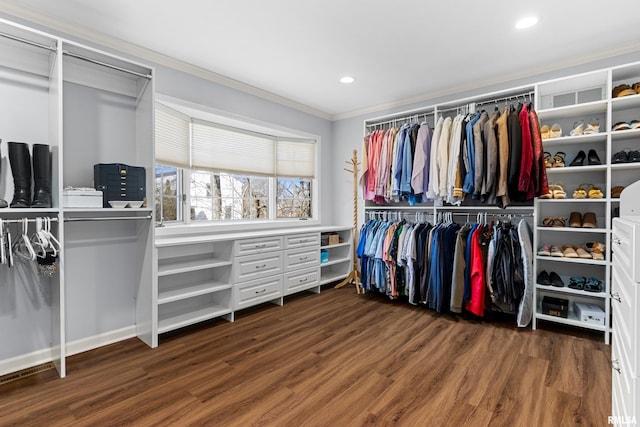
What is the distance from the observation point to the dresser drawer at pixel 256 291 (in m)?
3.12

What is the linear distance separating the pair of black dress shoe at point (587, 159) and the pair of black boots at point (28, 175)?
4.28 metres

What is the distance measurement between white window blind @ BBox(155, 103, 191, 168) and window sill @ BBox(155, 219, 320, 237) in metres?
0.65

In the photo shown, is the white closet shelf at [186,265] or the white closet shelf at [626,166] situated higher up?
the white closet shelf at [626,166]

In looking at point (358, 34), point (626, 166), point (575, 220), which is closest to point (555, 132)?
point (626, 166)

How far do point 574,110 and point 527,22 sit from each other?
3.43 feet

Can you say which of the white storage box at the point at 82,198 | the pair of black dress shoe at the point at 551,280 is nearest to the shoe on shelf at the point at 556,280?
the pair of black dress shoe at the point at 551,280

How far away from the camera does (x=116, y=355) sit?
2.43m

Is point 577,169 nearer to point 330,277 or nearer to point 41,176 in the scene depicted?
point 330,277

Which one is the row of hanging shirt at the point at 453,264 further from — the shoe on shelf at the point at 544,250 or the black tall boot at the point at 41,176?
the black tall boot at the point at 41,176

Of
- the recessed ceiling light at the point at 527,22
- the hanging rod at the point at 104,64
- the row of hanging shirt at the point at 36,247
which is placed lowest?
the row of hanging shirt at the point at 36,247

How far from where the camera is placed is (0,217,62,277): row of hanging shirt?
6.47 feet

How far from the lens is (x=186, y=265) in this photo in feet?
9.40

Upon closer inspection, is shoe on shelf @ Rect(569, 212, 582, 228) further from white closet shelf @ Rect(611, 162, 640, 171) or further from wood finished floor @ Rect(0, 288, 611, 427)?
wood finished floor @ Rect(0, 288, 611, 427)

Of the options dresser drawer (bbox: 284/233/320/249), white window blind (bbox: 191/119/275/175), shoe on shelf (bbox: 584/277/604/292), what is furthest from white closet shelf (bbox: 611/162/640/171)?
white window blind (bbox: 191/119/275/175)
